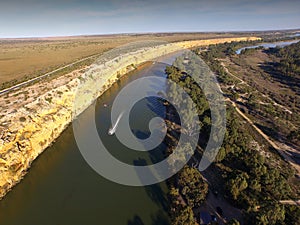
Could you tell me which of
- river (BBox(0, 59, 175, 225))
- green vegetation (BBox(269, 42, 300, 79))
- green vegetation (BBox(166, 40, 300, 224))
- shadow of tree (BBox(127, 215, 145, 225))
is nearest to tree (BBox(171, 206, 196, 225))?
green vegetation (BBox(166, 40, 300, 224))

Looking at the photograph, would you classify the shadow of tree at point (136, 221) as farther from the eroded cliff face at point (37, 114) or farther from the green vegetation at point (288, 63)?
the green vegetation at point (288, 63)

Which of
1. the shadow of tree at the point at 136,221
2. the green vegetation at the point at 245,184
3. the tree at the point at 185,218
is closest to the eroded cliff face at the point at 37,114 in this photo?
the shadow of tree at the point at 136,221

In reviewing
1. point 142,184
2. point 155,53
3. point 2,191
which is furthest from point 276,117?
point 155,53

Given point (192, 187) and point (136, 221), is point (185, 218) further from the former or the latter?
point (136, 221)

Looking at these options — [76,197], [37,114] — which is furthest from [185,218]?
[37,114]

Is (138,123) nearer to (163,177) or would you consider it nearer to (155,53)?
(163,177)

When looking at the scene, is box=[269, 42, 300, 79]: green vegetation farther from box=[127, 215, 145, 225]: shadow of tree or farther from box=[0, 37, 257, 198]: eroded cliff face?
box=[127, 215, 145, 225]: shadow of tree
